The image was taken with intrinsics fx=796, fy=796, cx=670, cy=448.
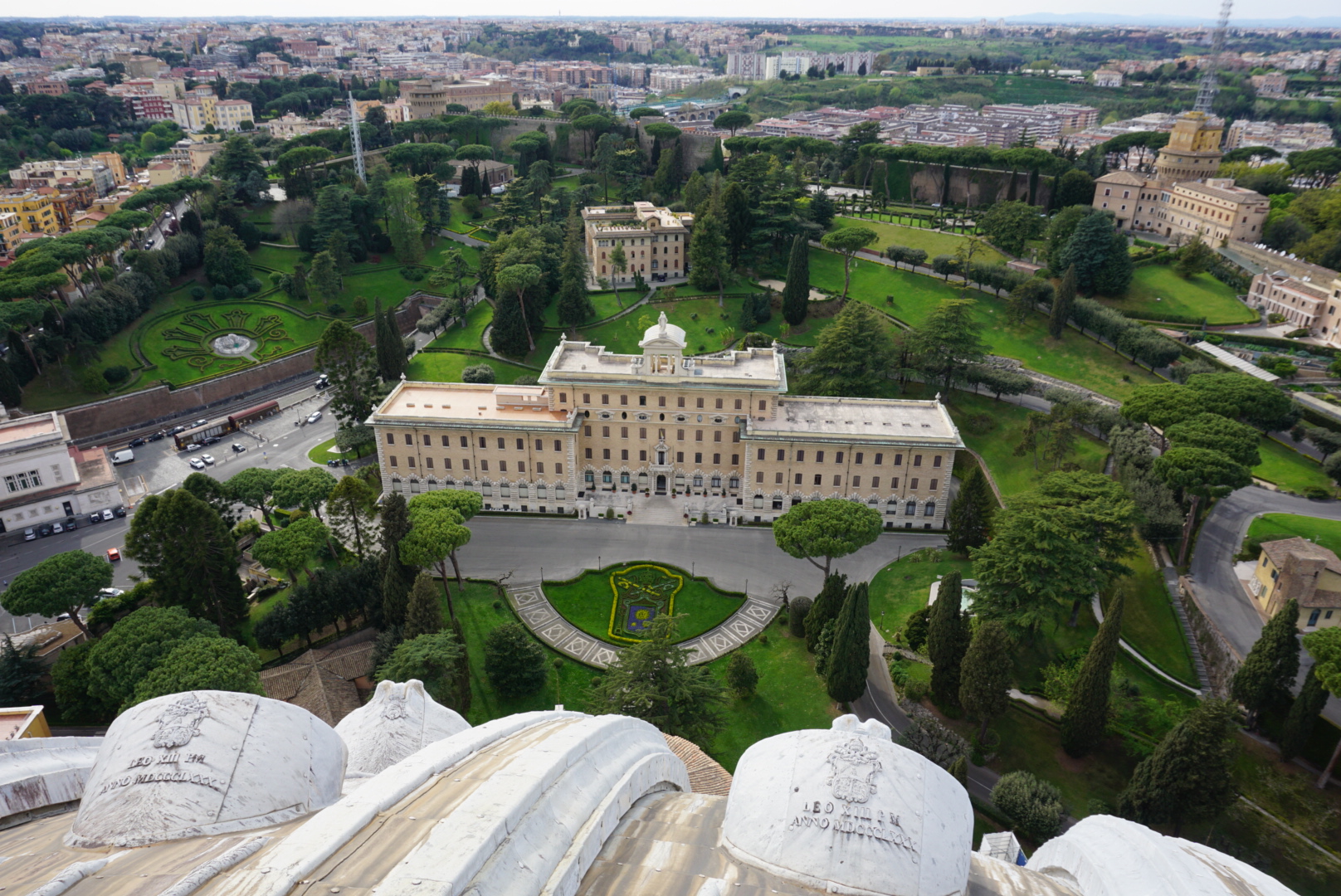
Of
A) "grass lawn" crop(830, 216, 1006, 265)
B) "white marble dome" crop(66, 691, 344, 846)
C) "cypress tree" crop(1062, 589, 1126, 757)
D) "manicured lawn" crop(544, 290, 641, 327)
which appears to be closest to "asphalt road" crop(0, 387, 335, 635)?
"manicured lawn" crop(544, 290, 641, 327)

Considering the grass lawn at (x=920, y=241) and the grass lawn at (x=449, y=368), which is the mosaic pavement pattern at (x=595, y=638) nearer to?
the grass lawn at (x=449, y=368)

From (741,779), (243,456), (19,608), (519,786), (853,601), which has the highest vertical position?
(519,786)

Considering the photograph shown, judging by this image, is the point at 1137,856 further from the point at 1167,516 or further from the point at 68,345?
the point at 68,345

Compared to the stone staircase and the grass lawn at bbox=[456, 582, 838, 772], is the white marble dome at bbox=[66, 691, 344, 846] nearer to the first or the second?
the grass lawn at bbox=[456, 582, 838, 772]

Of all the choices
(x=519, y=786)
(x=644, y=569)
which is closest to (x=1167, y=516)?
(x=644, y=569)

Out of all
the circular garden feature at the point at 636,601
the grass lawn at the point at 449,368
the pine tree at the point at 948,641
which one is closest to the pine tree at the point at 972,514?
the pine tree at the point at 948,641

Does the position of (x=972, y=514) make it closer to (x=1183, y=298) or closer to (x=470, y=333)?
(x=1183, y=298)
